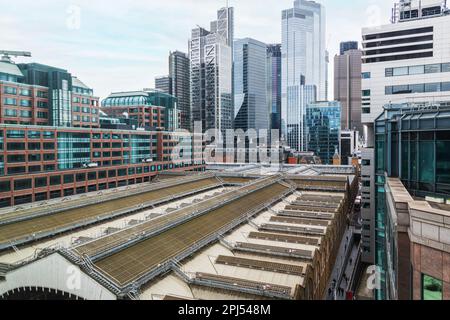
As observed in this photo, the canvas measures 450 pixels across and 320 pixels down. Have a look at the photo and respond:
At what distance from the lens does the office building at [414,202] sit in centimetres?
1303

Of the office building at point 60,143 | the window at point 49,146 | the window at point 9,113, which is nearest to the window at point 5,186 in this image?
the office building at point 60,143

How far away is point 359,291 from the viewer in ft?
152

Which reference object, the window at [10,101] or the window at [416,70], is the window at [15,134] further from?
the window at [416,70]

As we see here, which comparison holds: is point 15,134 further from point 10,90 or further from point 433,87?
point 433,87

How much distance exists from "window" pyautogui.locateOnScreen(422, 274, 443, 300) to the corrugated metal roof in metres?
83.2

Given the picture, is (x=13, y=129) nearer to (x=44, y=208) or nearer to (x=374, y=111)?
(x=44, y=208)

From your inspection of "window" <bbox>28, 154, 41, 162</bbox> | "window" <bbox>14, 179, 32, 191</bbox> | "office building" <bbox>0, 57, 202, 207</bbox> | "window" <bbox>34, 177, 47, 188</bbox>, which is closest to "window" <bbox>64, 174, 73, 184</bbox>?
"office building" <bbox>0, 57, 202, 207</bbox>

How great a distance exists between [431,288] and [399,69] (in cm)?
5178

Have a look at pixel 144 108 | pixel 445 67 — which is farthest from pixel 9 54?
pixel 445 67

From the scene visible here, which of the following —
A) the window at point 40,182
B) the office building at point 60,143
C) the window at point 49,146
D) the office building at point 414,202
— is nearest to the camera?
the office building at point 414,202

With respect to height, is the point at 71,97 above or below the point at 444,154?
above

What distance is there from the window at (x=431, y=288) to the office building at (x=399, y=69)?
42.0 metres
